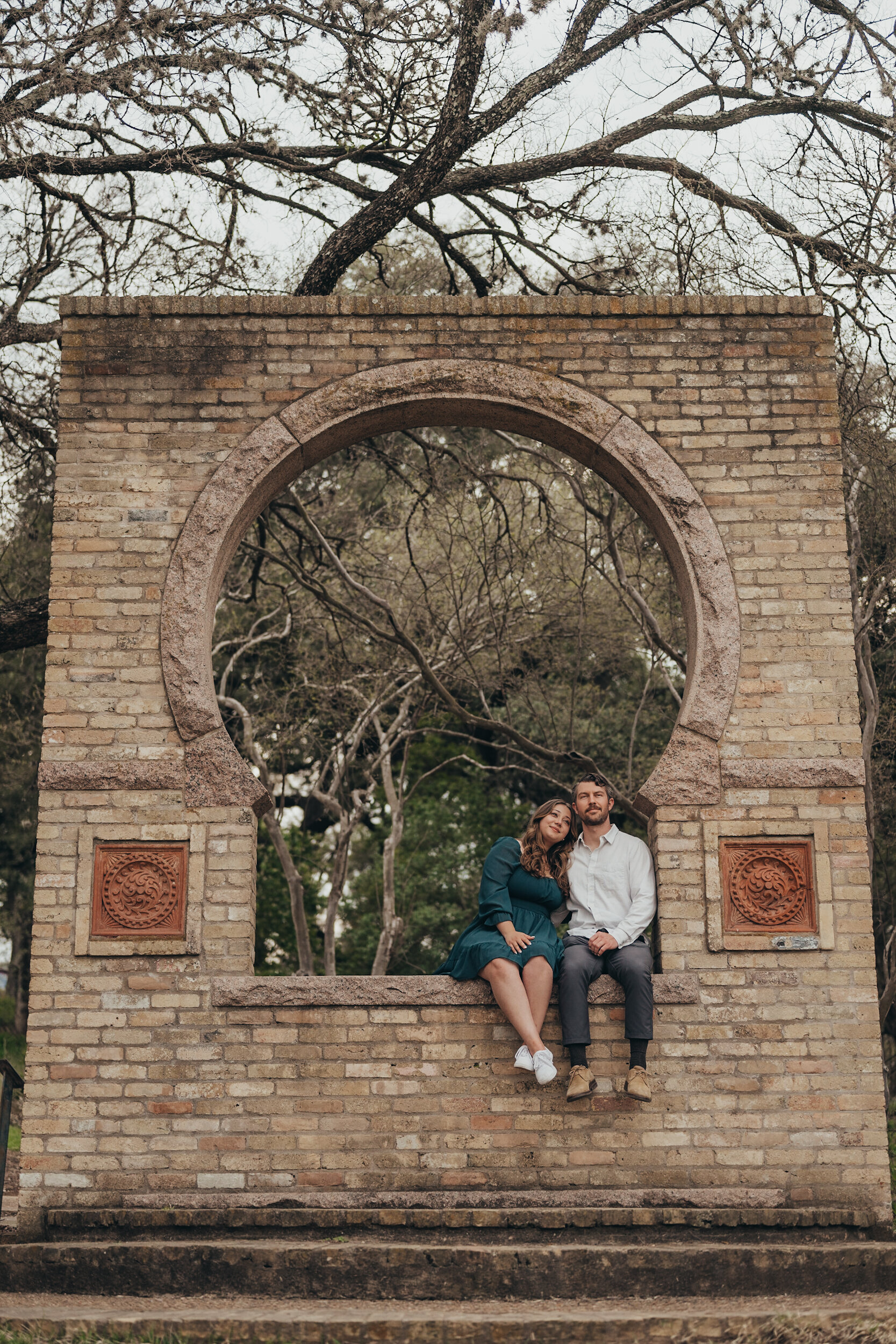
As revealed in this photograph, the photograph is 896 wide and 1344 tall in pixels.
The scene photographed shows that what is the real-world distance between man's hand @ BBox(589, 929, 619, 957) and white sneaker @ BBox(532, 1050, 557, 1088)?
557mm

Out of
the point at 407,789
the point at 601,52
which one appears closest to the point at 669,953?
the point at 601,52

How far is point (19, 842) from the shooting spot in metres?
18.0

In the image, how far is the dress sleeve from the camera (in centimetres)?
662

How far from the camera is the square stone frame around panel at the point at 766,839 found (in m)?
6.61

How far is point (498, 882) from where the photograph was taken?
671 cm

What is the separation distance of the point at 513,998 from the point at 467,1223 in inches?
40.6

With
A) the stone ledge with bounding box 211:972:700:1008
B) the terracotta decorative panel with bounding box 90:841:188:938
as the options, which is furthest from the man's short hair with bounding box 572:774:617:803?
the terracotta decorative panel with bounding box 90:841:188:938

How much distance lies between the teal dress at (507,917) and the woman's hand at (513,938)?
0.6 inches

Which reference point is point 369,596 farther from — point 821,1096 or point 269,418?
point 821,1096

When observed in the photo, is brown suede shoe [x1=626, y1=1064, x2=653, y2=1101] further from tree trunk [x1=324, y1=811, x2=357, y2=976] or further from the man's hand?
tree trunk [x1=324, y1=811, x2=357, y2=976]

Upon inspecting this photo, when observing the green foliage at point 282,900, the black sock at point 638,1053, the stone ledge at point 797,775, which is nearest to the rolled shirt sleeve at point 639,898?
the black sock at point 638,1053

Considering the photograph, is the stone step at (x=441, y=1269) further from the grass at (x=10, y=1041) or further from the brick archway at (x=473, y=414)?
the grass at (x=10, y=1041)

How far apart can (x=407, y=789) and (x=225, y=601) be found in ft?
13.4

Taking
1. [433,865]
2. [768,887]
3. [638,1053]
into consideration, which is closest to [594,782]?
[768,887]
